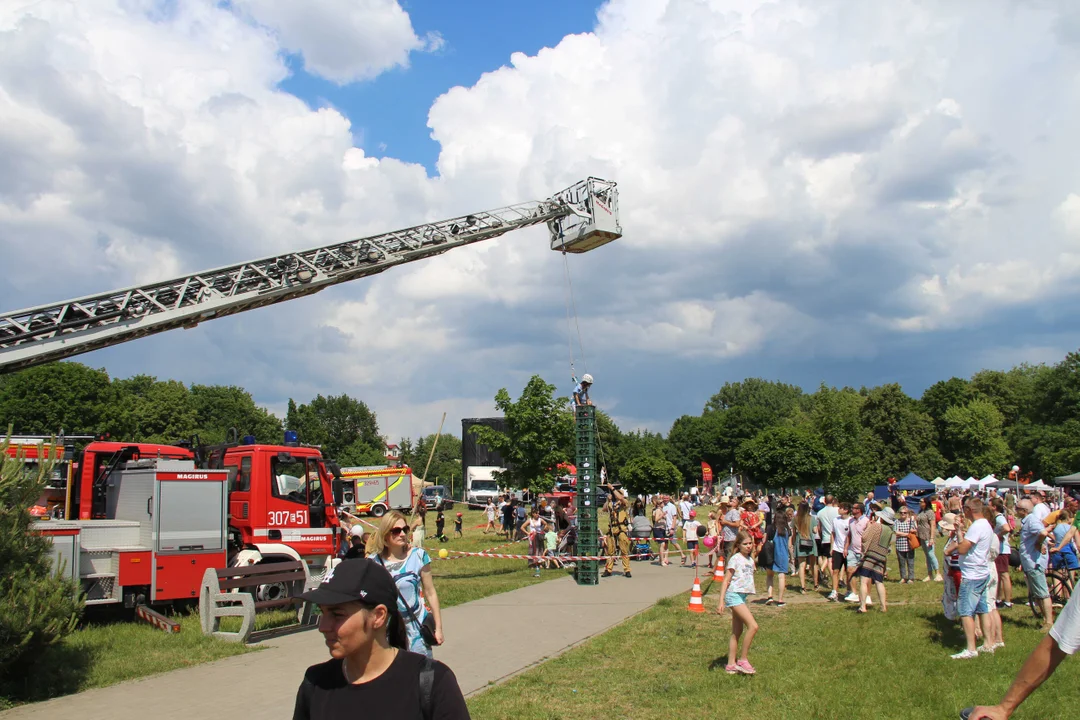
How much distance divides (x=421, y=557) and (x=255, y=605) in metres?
5.86

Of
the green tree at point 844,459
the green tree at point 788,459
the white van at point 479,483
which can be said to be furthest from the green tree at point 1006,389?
the white van at point 479,483

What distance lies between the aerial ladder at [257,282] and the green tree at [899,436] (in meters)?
57.2

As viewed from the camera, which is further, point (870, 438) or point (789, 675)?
point (870, 438)

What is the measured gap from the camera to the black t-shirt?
8.15ft

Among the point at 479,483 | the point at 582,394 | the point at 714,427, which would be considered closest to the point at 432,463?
the point at 714,427

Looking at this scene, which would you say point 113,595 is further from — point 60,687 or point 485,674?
point 485,674

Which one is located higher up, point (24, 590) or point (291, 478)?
point (291, 478)

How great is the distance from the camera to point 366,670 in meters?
2.60

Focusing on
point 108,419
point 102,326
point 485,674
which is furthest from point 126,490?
point 108,419

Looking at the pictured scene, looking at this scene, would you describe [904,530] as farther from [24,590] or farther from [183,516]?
[24,590]

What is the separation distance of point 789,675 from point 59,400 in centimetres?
5662

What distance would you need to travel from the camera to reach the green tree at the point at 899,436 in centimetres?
6750

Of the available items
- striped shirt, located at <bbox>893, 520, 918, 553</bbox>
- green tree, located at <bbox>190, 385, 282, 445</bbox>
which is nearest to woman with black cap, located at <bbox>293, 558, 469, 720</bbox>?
striped shirt, located at <bbox>893, 520, 918, 553</bbox>

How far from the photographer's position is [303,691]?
2.62 metres
